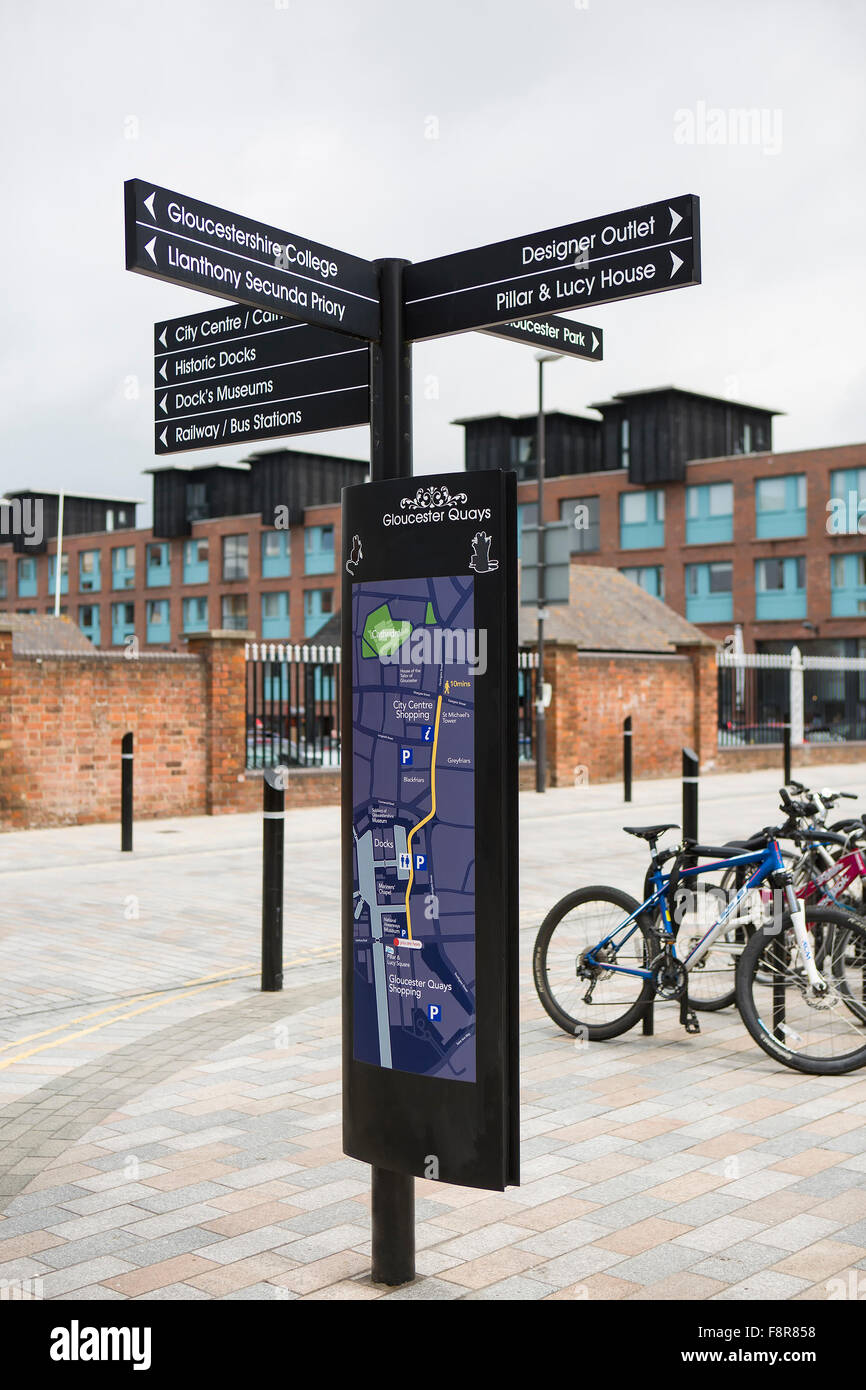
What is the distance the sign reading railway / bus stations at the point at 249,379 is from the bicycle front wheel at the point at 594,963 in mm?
3068

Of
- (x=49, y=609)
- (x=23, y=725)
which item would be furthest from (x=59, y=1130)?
(x=49, y=609)

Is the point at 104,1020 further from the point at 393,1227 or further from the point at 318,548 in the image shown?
the point at 318,548

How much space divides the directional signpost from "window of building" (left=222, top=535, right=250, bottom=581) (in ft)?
224

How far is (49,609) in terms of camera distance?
83875mm

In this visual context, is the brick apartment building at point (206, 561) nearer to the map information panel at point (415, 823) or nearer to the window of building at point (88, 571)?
the window of building at point (88, 571)

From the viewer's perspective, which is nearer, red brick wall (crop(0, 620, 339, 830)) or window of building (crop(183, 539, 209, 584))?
red brick wall (crop(0, 620, 339, 830))

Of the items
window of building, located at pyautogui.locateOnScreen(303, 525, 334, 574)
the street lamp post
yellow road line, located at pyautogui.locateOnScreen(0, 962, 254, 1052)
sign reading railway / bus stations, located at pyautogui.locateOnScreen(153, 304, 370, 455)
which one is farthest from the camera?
window of building, located at pyautogui.locateOnScreen(303, 525, 334, 574)

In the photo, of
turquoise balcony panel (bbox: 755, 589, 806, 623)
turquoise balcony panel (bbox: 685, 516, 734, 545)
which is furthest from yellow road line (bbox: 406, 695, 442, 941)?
turquoise balcony panel (bbox: 685, 516, 734, 545)

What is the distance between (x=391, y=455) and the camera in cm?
370

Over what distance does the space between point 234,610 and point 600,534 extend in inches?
879

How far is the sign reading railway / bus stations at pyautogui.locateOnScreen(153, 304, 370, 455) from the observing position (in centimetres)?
408

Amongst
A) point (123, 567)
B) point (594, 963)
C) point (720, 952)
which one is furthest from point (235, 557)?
point (594, 963)

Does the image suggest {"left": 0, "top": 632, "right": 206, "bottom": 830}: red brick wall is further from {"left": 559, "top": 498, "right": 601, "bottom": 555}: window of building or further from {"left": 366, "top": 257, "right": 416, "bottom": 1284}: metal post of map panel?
{"left": 559, "top": 498, "right": 601, "bottom": 555}: window of building

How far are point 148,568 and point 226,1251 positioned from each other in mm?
74783
